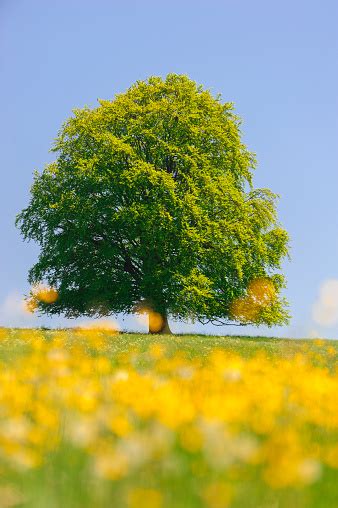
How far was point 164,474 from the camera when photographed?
409 centimetres

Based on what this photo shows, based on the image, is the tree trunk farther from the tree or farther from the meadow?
the meadow

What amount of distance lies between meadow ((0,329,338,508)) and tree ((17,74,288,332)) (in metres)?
22.9

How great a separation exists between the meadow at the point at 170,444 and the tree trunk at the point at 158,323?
24.8 m

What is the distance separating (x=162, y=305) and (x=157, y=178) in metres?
5.94

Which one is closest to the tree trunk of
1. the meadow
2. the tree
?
the tree

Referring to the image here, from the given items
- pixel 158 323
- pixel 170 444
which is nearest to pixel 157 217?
pixel 158 323

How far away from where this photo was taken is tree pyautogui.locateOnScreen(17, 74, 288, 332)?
3038 cm

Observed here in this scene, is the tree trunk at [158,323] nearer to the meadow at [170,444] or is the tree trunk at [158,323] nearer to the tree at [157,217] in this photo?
the tree at [157,217]

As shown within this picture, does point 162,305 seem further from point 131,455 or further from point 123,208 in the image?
point 131,455

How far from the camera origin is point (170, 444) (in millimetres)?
4242

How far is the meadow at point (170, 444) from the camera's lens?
146 inches

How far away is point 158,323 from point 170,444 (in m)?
27.8

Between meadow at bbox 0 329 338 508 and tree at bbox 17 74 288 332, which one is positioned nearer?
meadow at bbox 0 329 338 508

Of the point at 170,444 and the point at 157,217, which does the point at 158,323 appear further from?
the point at 170,444
